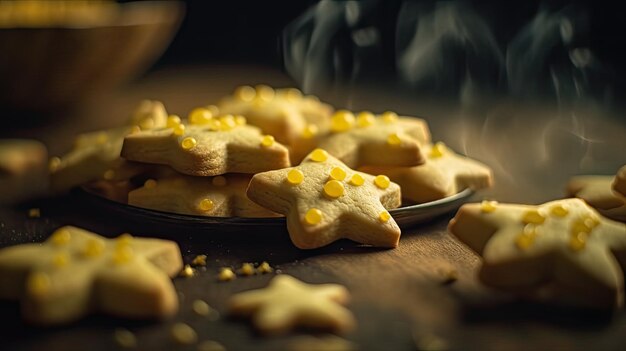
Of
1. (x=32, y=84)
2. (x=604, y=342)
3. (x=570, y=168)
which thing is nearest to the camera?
(x=604, y=342)

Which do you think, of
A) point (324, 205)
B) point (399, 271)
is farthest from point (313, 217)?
point (399, 271)

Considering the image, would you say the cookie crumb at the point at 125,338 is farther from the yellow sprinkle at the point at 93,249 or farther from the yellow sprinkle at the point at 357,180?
the yellow sprinkle at the point at 357,180

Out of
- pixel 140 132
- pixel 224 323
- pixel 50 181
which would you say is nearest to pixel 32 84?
pixel 50 181

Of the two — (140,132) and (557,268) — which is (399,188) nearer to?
(557,268)

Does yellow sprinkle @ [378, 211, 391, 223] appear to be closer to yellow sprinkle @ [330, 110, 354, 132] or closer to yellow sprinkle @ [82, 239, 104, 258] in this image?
yellow sprinkle @ [330, 110, 354, 132]

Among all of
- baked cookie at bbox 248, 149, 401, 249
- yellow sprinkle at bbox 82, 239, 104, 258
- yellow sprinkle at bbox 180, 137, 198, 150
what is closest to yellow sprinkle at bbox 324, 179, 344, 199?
baked cookie at bbox 248, 149, 401, 249

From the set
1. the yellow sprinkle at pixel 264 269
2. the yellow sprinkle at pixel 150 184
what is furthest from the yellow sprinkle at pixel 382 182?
the yellow sprinkle at pixel 150 184
